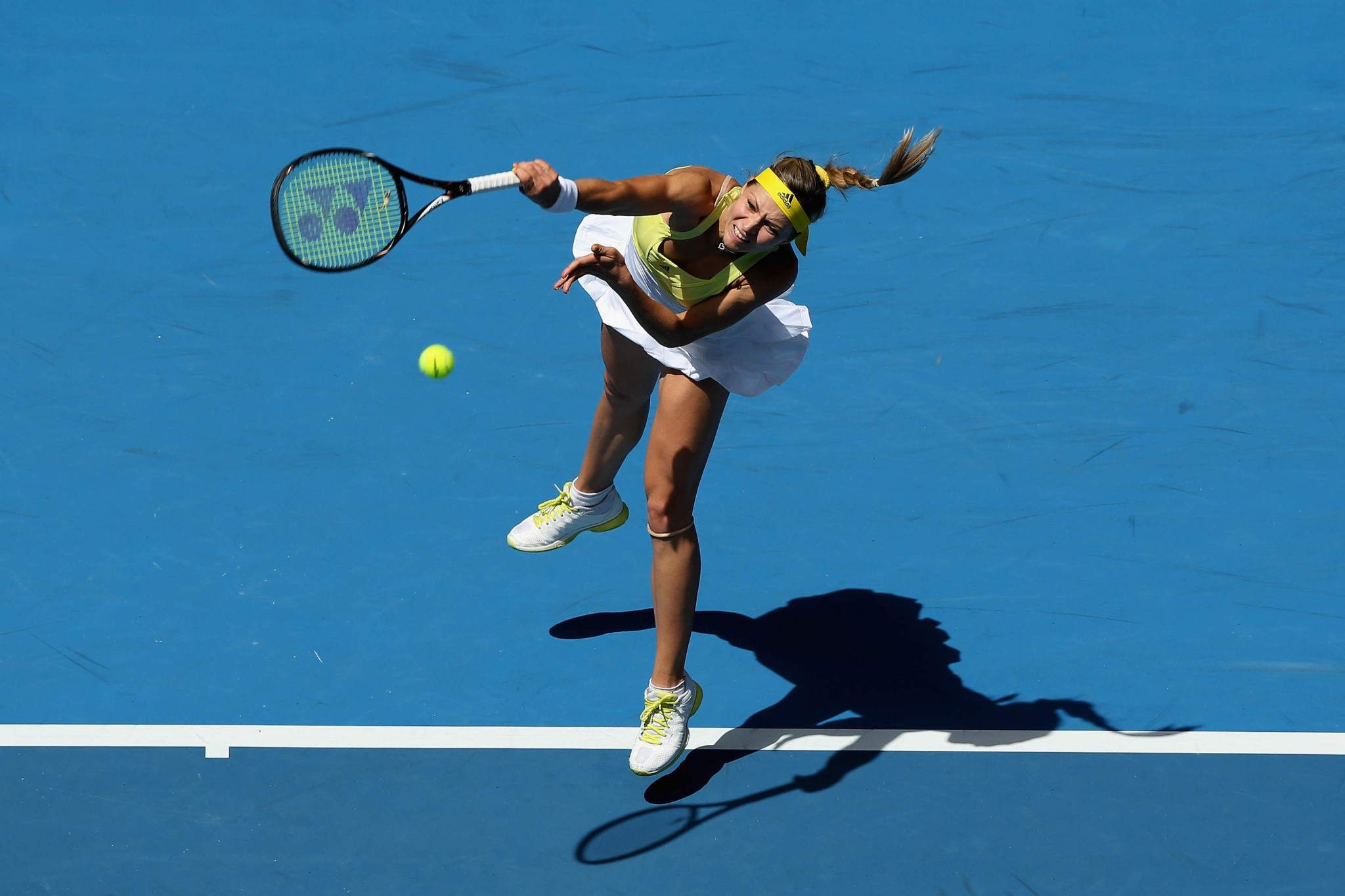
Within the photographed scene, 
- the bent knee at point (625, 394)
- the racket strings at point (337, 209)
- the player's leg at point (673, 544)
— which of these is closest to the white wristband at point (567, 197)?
the racket strings at point (337, 209)

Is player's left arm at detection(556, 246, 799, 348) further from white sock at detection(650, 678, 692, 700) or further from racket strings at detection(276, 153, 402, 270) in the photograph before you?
white sock at detection(650, 678, 692, 700)

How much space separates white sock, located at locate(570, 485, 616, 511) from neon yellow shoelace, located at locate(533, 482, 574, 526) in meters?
0.03

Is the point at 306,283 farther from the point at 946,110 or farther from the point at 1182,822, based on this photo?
the point at 1182,822

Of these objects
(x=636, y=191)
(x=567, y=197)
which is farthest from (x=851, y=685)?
(x=567, y=197)

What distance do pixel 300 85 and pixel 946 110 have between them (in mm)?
3369

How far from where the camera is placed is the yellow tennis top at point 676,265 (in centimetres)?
484

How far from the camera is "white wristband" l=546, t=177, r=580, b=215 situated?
14.2ft

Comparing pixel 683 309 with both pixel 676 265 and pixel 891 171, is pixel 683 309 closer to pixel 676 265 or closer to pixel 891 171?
pixel 676 265

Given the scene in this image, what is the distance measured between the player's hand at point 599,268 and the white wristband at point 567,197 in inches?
5.8

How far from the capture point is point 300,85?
26.6ft

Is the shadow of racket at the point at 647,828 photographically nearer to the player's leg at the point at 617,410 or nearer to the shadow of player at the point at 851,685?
the shadow of player at the point at 851,685

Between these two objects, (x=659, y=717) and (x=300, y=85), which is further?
(x=300, y=85)

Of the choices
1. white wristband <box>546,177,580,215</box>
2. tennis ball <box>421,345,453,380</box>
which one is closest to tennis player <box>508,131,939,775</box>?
white wristband <box>546,177,580,215</box>

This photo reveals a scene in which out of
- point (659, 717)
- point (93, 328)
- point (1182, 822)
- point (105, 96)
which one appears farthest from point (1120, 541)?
point (105, 96)
